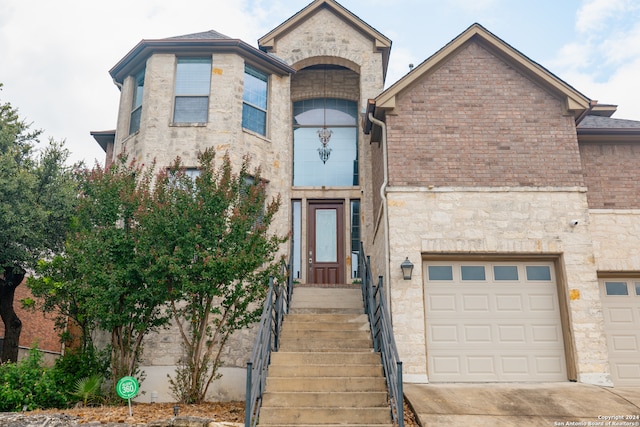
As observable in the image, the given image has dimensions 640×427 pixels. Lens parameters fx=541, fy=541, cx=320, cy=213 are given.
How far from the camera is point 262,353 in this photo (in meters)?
7.21

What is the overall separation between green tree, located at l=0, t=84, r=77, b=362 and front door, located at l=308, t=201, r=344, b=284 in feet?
18.6

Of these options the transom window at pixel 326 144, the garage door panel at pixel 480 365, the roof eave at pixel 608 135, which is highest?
the transom window at pixel 326 144

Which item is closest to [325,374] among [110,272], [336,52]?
[110,272]

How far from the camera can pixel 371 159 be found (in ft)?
45.5

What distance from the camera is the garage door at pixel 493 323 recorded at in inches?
369

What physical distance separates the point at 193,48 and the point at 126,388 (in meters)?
8.18

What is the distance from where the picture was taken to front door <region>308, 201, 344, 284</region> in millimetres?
13516

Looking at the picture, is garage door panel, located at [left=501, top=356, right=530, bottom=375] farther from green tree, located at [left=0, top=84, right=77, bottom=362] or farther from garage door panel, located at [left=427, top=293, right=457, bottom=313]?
green tree, located at [left=0, top=84, right=77, bottom=362]

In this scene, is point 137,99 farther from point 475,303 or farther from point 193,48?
point 475,303

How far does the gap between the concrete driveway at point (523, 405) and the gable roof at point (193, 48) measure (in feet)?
27.5

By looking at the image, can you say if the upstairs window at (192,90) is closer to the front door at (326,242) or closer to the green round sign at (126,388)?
the front door at (326,242)

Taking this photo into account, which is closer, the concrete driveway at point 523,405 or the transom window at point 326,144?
the concrete driveway at point 523,405

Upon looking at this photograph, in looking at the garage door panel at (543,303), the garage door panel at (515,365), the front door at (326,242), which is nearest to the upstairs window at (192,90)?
the front door at (326,242)

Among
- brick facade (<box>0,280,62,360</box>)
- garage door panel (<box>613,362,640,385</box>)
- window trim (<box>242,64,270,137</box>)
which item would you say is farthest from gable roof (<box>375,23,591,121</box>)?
brick facade (<box>0,280,62,360</box>)
